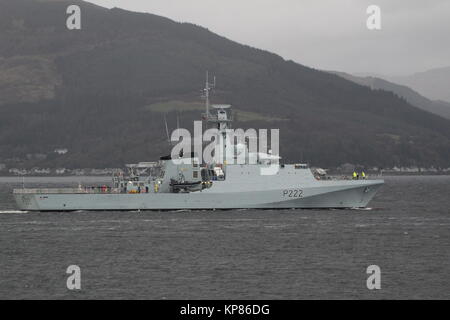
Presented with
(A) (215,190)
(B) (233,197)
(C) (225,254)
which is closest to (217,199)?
(A) (215,190)

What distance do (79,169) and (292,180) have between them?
6000 inches

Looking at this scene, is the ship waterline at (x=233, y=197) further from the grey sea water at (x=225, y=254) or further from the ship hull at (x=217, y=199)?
the grey sea water at (x=225, y=254)

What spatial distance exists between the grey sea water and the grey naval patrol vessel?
704 millimetres

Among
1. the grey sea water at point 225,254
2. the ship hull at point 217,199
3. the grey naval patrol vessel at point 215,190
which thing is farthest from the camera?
the ship hull at point 217,199

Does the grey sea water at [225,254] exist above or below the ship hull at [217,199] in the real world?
below

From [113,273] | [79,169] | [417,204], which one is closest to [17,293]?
[113,273]

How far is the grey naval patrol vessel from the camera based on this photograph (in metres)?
48.8

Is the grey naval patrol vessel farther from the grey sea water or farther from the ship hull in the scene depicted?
the grey sea water

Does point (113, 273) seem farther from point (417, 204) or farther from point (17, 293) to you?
point (417, 204)

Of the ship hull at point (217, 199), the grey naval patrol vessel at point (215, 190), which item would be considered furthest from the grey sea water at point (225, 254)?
the grey naval patrol vessel at point (215, 190)

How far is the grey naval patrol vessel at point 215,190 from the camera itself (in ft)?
160

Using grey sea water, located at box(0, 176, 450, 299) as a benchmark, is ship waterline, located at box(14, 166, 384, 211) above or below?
Answer: above

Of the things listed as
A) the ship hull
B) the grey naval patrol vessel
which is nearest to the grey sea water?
the ship hull
